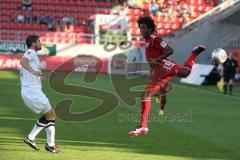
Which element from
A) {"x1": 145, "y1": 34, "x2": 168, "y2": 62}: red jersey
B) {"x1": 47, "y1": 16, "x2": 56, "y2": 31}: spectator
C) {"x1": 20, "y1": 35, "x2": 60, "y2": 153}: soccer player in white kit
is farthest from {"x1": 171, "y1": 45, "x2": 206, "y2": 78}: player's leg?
{"x1": 47, "y1": 16, "x2": 56, "y2": 31}: spectator

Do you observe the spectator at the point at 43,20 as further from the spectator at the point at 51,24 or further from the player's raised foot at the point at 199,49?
the player's raised foot at the point at 199,49

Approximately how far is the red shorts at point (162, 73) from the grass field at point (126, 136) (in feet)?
3.55

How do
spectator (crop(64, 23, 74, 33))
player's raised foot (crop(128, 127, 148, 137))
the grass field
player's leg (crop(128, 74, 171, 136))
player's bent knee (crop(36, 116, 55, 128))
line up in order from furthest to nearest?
spectator (crop(64, 23, 74, 33)) → player's leg (crop(128, 74, 171, 136)) → player's raised foot (crop(128, 127, 148, 137)) → the grass field → player's bent knee (crop(36, 116, 55, 128))

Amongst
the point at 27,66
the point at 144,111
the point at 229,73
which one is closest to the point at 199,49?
the point at 144,111

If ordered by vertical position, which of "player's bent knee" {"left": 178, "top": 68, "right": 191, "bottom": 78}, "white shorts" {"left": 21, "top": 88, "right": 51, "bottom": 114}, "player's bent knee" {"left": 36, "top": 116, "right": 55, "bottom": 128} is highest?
"player's bent knee" {"left": 178, "top": 68, "right": 191, "bottom": 78}

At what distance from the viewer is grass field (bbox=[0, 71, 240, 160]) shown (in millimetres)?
10352

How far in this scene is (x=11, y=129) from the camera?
42.7 ft

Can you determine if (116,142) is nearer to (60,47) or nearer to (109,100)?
(109,100)

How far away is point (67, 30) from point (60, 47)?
12.7 ft

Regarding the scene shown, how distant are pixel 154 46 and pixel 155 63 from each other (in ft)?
1.27

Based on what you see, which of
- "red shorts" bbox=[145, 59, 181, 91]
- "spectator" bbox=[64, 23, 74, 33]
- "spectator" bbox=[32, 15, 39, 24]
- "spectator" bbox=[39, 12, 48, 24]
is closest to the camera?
"red shorts" bbox=[145, 59, 181, 91]

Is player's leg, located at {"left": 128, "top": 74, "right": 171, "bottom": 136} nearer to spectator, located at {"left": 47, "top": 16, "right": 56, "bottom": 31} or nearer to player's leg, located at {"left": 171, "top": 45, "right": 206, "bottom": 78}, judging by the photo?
player's leg, located at {"left": 171, "top": 45, "right": 206, "bottom": 78}

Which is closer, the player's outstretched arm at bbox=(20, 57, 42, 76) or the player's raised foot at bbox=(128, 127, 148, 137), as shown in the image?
the player's outstretched arm at bbox=(20, 57, 42, 76)

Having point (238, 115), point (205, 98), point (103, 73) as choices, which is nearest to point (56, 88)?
point (205, 98)
